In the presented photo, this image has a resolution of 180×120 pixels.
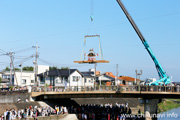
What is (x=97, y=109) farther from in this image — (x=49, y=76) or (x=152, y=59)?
(x=49, y=76)

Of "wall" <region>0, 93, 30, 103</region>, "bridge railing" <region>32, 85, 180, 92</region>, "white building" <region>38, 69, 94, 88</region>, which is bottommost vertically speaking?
"wall" <region>0, 93, 30, 103</region>

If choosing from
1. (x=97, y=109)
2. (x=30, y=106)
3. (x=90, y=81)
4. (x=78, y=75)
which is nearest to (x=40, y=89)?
(x=30, y=106)

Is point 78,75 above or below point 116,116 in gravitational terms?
above

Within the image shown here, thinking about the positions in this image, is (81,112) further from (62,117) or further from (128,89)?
(128,89)

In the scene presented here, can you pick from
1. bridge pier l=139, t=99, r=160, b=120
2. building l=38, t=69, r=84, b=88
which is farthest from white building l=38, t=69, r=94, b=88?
bridge pier l=139, t=99, r=160, b=120

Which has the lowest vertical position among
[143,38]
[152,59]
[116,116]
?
[116,116]

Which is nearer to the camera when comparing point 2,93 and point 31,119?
point 31,119

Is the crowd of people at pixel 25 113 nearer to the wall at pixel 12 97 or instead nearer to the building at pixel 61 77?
the wall at pixel 12 97

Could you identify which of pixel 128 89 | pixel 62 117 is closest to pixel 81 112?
pixel 62 117

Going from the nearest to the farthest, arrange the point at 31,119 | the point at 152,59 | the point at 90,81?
the point at 31,119 → the point at 152,59 → the point at 90,81

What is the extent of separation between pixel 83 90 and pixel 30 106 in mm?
10731

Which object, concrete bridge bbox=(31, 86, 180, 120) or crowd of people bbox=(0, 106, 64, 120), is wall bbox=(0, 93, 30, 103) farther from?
crowd of people bbox=(0, 106, 64, 120)

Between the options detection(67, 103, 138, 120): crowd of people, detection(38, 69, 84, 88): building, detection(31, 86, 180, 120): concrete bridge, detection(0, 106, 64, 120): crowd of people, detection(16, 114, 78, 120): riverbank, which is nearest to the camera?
detection(0, 106, 64, 120): crowd of people

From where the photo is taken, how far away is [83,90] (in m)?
55.8
